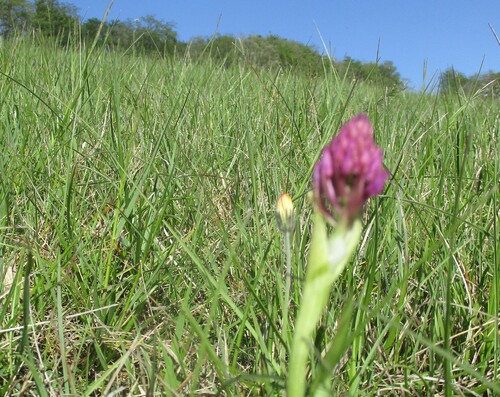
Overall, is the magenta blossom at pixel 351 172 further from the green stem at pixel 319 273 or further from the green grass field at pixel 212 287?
the green grass field at pixel 212 287

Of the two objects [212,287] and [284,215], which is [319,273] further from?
[212,287]

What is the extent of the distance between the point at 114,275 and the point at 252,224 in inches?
17.2

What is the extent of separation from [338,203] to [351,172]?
28 millimetres

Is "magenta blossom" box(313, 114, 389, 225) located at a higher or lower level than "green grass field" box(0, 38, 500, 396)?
higher

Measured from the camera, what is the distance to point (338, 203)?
1.34 feet

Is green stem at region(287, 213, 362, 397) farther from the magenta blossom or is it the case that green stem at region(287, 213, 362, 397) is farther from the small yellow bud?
the small yellow bud

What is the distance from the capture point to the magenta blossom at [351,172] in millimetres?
398

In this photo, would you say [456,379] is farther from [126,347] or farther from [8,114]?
[8,114]

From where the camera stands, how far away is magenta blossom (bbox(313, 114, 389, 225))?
0.40 metres

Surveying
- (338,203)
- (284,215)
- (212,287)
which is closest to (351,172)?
(338,203)

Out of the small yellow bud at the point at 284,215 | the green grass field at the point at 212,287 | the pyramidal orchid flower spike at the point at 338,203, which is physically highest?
the pyramidal orchid flower spike at the point at 338,203

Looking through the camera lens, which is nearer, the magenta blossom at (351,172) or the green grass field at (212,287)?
the magenta blossom at (351,172)

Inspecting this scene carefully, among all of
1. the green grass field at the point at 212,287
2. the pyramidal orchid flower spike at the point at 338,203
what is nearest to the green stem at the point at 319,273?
the pyramidal orchid flower spike at the point at 338,203

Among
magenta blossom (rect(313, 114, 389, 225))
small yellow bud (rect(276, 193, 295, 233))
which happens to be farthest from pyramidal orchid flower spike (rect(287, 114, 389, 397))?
small yellow bud (rect(276, 193, 295, 233))
